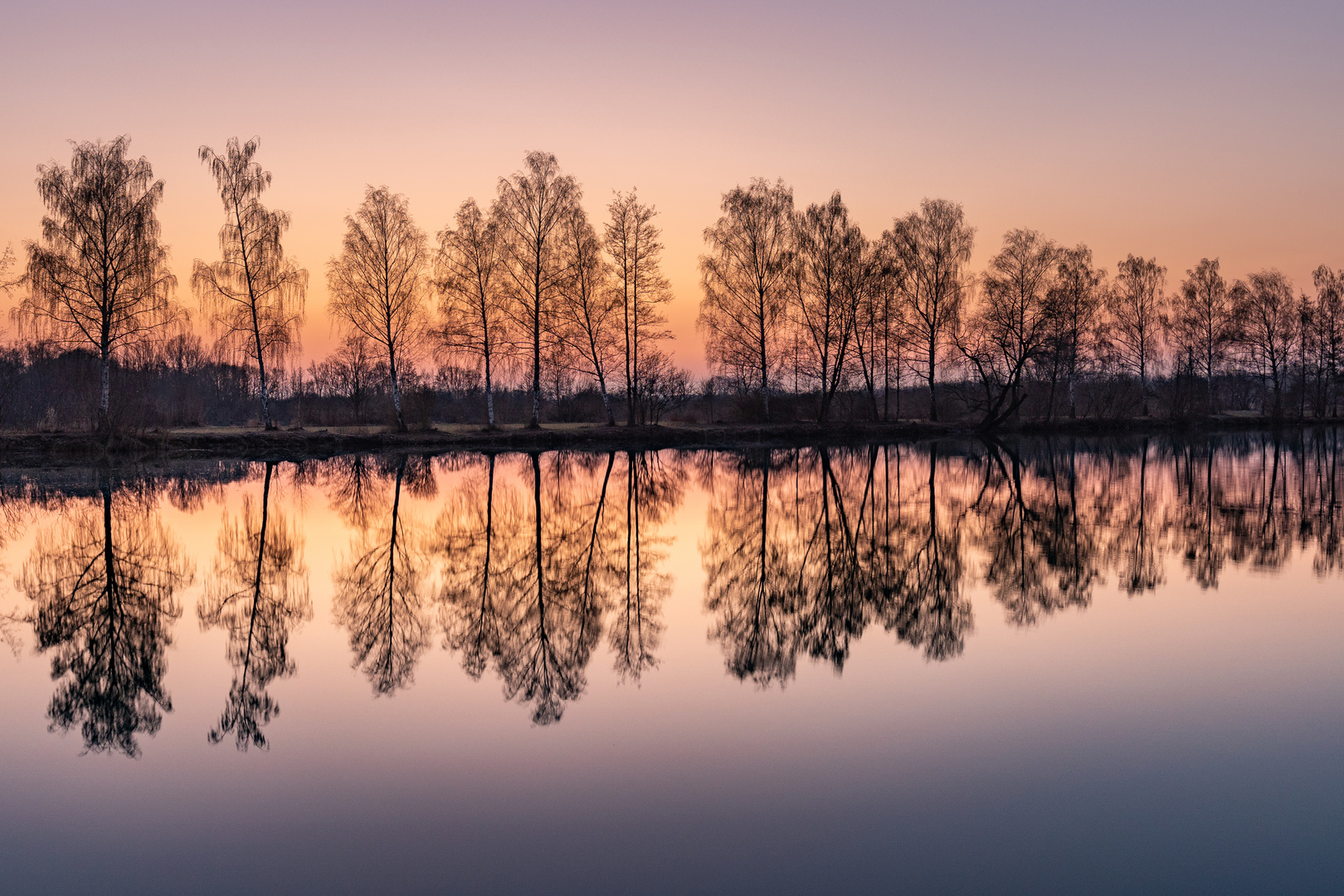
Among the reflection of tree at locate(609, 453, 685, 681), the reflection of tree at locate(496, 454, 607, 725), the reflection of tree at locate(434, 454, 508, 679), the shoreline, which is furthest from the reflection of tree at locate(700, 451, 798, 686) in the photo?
the shoreline

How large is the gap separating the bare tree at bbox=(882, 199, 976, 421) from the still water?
35.9 meters

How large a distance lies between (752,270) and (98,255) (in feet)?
93.7

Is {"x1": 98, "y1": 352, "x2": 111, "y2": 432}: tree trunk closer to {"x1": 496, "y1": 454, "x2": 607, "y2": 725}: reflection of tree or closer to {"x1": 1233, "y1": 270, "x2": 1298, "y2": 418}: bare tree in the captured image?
{"x1": 496, "y1": 454, "x2": 607, "y2": 725}: reflection of tree

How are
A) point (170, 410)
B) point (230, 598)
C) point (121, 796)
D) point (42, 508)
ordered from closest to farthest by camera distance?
point (121, 796), point (230, 598), point (42, 508), point (170, 410)

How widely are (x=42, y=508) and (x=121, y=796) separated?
49.3ft

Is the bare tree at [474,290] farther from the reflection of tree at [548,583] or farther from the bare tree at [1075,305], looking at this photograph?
the bare tree at [1075,305]

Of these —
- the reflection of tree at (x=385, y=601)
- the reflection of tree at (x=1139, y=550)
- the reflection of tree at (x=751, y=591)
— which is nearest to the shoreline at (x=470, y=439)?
the reflection of tree at (x=385, y=601)

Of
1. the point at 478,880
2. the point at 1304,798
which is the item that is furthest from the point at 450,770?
the point at 1304,798

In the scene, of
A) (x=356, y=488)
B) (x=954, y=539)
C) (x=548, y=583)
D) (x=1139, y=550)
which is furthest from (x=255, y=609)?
(x=356, y=488)

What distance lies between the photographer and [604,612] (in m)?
8.72

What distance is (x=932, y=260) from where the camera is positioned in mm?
48219

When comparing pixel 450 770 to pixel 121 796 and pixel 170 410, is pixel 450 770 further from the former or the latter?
pixel 170 410

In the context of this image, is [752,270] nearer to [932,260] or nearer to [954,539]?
[932,260]

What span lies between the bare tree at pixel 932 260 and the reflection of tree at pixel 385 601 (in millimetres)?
39333
